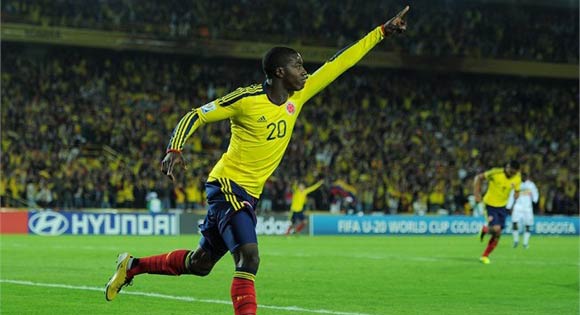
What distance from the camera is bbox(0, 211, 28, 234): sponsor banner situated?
104ft

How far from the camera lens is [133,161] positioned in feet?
126

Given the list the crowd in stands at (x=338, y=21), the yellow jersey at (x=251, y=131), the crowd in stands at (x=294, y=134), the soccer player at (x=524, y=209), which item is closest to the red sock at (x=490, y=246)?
the soccer player at (x=524, y=209)

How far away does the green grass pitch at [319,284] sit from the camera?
11.1 metres

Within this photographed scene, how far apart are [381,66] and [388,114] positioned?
3112 millimetres

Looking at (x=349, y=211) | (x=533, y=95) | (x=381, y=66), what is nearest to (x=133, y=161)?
(x=349, y=211)

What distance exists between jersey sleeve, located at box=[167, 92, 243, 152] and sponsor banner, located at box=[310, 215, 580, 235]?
29.0 meters

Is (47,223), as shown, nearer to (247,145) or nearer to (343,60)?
(343,60)

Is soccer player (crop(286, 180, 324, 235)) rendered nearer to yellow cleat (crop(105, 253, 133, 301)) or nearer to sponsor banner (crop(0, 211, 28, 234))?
sponsor banner (crop(0, 211, 28, 234))

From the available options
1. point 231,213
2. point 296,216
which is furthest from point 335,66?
point 296,216

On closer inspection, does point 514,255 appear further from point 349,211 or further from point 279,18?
point 279,18

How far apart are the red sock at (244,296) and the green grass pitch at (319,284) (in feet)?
8.96

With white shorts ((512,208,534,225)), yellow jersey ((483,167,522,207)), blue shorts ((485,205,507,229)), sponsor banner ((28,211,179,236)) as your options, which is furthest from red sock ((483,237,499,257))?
sponsor banner ((28,211,179,236))

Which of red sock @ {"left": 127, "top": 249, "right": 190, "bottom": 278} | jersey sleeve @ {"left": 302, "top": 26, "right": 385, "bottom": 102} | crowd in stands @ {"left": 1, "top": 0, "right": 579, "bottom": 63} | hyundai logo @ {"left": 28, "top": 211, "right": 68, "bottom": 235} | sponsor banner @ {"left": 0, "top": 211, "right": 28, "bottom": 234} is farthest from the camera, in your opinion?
crowd in stands @ {"left": 1, "top": 0, "right": 579, "bottom": 63}

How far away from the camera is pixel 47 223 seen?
32188 mm
